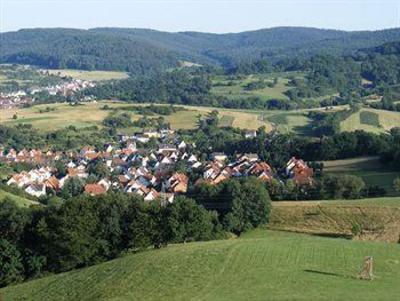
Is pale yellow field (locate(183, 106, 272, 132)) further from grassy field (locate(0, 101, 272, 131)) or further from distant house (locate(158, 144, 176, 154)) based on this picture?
distant house (locate(158, 144, 176, 154))

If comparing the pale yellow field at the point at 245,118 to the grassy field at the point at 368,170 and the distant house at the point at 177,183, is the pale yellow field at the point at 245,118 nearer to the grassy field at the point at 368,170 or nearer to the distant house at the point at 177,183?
the distant house at the point at 177,183

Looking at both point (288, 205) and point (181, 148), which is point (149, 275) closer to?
point (288, 205)

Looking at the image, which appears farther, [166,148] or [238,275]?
[166,148]

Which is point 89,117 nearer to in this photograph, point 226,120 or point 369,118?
point 226,120

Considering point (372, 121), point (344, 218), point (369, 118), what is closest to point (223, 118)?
point (369, 118)

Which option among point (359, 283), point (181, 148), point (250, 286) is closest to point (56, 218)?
point (250, 286)
